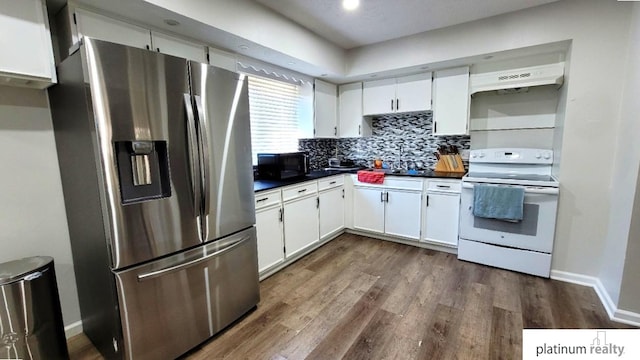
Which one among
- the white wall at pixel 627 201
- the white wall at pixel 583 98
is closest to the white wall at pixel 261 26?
the white wall at pixel 583 98

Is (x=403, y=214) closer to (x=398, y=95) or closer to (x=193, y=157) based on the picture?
(x=398, y=95)

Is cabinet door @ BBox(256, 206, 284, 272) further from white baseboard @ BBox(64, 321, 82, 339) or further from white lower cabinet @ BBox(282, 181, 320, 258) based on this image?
white baseboard @ BBox(64, 321, 82, 339)

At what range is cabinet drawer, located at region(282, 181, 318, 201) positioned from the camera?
2806mm

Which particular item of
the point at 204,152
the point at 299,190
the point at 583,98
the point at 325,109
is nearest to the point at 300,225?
the point at 299,190

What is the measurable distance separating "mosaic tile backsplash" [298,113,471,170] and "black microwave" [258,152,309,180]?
2.11 ft

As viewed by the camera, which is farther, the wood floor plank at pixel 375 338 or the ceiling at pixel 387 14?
the ceiling at pixel 387 14

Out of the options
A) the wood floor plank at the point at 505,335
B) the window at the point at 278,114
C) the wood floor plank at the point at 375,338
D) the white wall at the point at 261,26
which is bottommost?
the wood floor plank at the point at 375,338

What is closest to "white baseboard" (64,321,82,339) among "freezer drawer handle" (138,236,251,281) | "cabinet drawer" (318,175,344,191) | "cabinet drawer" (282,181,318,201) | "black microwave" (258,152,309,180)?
"freezer drawer handle" (138,236,251,281)

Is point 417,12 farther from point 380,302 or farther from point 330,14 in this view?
point 380,302

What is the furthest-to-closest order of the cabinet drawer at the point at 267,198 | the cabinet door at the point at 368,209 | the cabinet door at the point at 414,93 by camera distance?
1. the cabinet door at the point at 368,209
2. the cabinet door at the point at 414,93
3. the cabinet drawer at the point at 267,198

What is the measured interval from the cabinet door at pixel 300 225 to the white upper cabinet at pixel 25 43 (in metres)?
1.93

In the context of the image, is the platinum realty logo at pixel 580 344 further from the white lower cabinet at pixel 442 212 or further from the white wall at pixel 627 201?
the white lower cabinet at pixel 442 212

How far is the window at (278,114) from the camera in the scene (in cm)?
312

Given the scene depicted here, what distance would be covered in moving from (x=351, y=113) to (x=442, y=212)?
1796 millimetres
